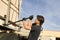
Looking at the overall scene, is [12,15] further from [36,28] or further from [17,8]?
[36,28]

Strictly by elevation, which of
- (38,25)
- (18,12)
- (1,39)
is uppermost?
(18,12)

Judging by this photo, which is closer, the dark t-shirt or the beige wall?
the dark t-shirt

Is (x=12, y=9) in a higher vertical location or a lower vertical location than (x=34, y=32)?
higher

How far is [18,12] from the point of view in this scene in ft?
32.8

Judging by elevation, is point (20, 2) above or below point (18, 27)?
above

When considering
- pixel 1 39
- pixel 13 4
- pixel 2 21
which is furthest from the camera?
pixel 13 4

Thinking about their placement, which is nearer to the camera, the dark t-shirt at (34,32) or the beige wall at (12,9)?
the dark t-shirt at (34,32)

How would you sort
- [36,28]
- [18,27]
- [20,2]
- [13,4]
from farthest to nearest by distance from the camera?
[20,2]
[13,4]
[18,27]
[36,28]

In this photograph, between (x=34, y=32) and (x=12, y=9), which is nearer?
(x=34, y=32)

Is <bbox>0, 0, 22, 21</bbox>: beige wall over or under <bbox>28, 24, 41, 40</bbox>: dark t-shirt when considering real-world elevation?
over

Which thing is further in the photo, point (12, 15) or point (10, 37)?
point (12, 15)

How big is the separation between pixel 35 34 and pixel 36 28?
0.12m

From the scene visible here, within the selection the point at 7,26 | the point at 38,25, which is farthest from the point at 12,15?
the point at 38,25

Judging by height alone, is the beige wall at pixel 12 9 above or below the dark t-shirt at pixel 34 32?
above
